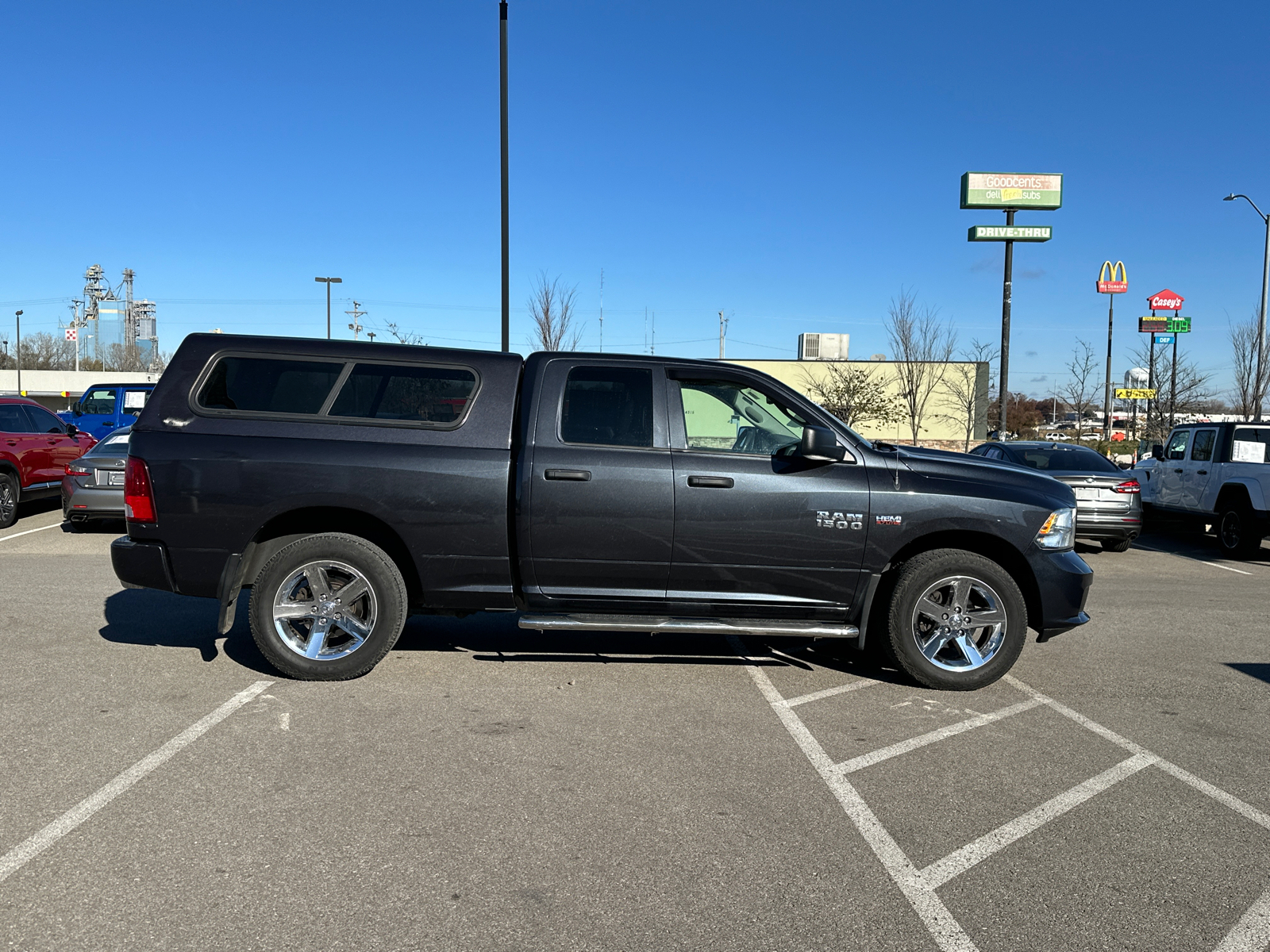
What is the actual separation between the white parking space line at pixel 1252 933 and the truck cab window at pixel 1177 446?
12.7m

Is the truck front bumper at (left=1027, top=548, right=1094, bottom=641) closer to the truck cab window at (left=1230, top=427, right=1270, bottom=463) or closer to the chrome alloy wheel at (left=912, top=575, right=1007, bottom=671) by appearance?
the chrome alloy wheel at (left=912, top=575, right=1007, bottom=671)

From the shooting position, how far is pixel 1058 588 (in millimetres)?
5910

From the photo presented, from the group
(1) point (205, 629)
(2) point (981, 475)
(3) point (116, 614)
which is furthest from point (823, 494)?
(3) point (116, 614)

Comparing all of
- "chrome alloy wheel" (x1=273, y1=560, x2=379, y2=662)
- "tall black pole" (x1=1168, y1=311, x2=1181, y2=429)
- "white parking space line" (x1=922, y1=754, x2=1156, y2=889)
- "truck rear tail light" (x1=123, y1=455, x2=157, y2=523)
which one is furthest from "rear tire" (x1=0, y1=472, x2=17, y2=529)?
"tall black pole" (x1=1168, y1=311, x2=1181, y2=429)

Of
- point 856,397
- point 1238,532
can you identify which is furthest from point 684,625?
point 856,397

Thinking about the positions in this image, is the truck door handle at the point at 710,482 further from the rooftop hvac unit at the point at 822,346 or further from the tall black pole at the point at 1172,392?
the rooftop hvac unit at the point at 822,346

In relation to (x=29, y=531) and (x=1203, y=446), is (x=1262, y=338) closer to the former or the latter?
(x=1203, y=446)

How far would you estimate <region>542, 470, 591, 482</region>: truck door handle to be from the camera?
18.7ft

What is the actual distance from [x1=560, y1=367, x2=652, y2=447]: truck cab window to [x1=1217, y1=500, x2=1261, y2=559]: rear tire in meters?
10.4

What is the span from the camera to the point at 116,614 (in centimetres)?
757

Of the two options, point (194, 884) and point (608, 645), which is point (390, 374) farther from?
point (194, 884)

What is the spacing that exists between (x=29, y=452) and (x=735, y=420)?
39.5 feet

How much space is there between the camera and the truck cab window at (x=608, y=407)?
5891 millimetres

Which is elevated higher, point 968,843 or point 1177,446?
point 1177,446
